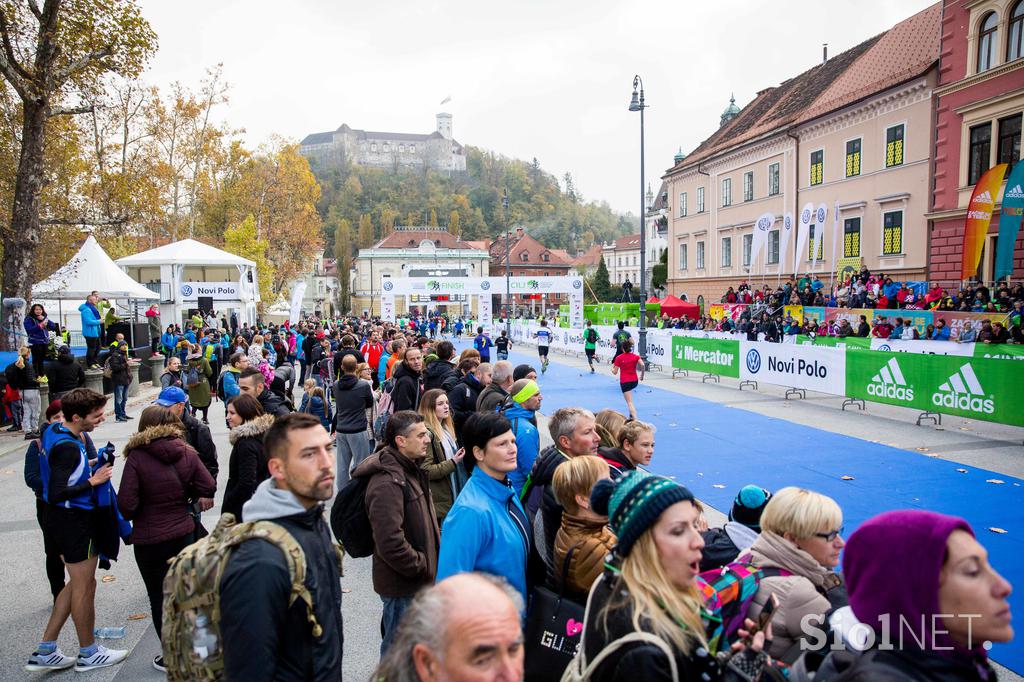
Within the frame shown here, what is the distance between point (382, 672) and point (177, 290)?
102ft

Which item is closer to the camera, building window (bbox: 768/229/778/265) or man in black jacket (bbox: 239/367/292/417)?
man in black jacket (bbox: 239/367/292/417)

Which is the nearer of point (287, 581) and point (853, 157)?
point (287, 581)

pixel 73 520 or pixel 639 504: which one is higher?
pixel 639 504

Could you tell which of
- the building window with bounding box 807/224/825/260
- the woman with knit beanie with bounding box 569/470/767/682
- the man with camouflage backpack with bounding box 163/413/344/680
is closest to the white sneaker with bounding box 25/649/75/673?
the man with camouflage backpack with bounding box 163/413/344/680

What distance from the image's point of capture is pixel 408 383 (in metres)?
8.55

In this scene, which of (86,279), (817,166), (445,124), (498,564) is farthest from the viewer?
(445,124)

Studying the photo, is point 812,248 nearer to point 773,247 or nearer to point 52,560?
point 773,247

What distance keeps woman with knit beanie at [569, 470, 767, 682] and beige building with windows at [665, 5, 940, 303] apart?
1206 inches

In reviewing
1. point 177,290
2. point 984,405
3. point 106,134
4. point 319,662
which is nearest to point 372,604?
point 319,662

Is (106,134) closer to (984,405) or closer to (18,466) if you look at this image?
(18,466)

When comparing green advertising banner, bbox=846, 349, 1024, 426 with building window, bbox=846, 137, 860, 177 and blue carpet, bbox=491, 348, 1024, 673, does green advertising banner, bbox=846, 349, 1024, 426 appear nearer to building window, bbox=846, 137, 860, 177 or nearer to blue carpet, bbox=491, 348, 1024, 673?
blue carpet, bbox=491, 348, 1024, 673

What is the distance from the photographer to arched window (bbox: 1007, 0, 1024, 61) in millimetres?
22000

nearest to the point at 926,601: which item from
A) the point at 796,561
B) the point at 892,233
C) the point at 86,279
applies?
the point at 796,561

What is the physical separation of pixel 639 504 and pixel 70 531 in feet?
13.7
